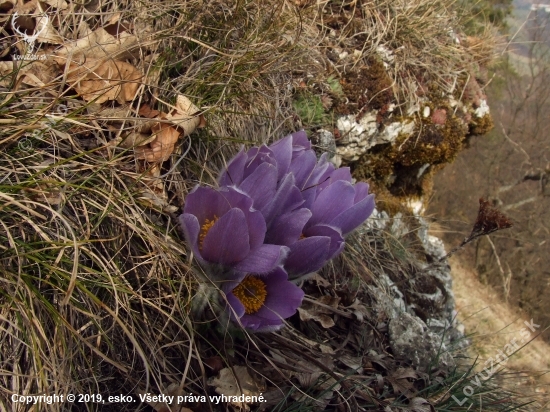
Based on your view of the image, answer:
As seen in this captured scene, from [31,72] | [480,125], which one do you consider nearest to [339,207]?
[31,72]

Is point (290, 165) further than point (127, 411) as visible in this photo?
Yes

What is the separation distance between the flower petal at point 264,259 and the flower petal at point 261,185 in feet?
0.36

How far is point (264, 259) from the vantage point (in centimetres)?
105

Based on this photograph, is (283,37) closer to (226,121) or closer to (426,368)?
(226,121)

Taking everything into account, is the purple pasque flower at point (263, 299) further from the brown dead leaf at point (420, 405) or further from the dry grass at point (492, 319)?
the dry grass at point (492, 319)

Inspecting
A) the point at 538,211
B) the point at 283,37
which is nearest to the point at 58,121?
the point at 283,37

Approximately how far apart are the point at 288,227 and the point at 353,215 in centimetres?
18

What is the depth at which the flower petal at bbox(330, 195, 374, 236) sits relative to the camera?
1.18 meters

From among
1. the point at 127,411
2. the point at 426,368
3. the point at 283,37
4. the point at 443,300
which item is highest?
the point at 283,37

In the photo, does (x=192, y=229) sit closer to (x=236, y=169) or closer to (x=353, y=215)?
(x=236, y=169)

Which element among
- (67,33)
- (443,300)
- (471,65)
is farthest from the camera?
(471,65)

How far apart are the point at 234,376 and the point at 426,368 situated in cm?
75

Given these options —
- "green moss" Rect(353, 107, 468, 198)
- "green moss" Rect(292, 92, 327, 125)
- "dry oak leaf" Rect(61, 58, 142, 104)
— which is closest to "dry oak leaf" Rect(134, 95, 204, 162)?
"dry oak leaf" Rect(61, 58, 142, 104)

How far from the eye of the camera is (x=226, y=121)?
5.56 feet
